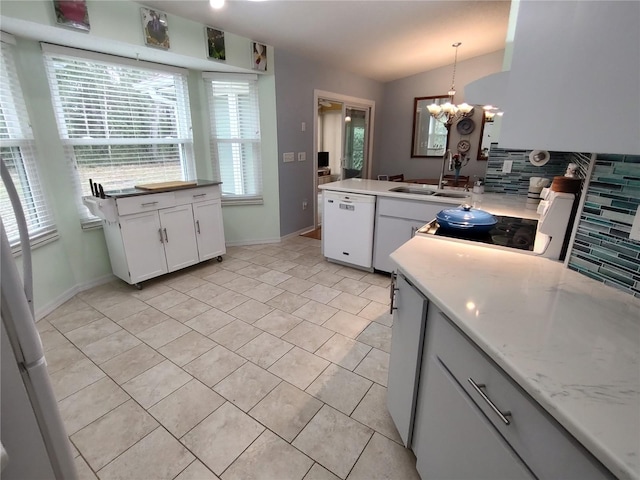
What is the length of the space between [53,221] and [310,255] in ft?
8.12

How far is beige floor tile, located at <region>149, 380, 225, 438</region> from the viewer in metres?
1.52

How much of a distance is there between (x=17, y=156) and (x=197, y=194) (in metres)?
1.34

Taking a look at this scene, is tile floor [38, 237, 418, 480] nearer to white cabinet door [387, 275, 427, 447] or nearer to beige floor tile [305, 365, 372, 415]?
beige floor tile [305, 365, 372, 415]

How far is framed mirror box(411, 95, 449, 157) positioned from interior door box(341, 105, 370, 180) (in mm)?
918

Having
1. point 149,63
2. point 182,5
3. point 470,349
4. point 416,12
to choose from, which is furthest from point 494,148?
point 149,63

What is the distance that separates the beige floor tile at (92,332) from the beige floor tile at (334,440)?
1.68 m

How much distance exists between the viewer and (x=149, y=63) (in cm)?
301

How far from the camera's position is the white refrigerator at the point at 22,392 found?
0.66 m

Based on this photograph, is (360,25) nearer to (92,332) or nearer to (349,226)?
(349,226)

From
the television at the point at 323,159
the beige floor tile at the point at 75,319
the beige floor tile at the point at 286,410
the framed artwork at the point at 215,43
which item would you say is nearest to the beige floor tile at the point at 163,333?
the beige floor tile at the point at 75,319

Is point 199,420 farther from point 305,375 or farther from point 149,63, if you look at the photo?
point 149,63

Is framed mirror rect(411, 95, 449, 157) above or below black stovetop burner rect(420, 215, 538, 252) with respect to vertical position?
above

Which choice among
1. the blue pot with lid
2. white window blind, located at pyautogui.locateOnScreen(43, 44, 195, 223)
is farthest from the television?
the blue pot with lid

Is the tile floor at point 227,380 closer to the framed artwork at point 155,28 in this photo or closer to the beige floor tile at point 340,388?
the beige floor tile at point 340,388
